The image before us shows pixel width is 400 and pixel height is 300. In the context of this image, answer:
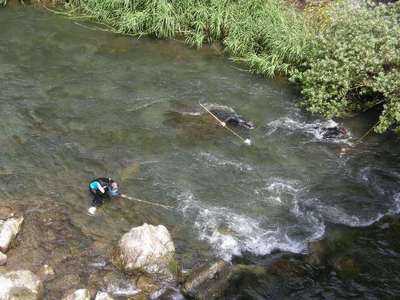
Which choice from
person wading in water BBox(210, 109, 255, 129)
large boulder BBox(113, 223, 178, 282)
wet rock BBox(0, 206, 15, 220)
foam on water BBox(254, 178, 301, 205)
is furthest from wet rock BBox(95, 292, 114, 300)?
person wading in water BBox(210, 109, 255, 129)

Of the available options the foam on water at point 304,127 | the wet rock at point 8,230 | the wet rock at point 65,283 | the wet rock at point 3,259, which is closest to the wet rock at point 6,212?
the wet rock at point 8,230

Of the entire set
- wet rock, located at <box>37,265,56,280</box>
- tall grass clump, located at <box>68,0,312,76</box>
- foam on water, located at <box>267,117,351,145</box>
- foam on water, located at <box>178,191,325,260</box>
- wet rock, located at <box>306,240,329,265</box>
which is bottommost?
wet rock, located at <box>37,265,56,280</box>

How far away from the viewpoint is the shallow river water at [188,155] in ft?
33.2

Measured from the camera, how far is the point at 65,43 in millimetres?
16500

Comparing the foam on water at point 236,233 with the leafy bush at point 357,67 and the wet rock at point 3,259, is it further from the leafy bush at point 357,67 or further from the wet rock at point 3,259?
the leafy bush at point 357,67

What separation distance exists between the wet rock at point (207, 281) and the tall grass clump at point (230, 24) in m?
7.76

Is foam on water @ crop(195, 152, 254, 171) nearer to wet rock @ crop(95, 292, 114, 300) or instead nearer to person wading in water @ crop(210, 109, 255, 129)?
person wading in water @ crop(210, 109, 255, 129)

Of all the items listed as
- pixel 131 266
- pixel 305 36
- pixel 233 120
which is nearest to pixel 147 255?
pixel 131 266

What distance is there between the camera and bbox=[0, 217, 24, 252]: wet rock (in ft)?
30.2

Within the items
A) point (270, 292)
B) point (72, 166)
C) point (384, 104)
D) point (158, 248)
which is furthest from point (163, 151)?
point (384, 104)

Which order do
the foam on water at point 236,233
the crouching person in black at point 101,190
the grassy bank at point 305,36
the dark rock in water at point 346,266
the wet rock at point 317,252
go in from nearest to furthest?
the dark rock in water at point 346,266
the wet rock at point 317,252
the foam on water at point 236,233
the crouching person in black at point 101,190
the grassy bank at point 305,36

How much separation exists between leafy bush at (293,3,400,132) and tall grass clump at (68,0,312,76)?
3.94 feet

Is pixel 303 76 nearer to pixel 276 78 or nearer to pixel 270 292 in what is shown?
pixel 276 78

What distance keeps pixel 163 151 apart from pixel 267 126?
2860 mm
